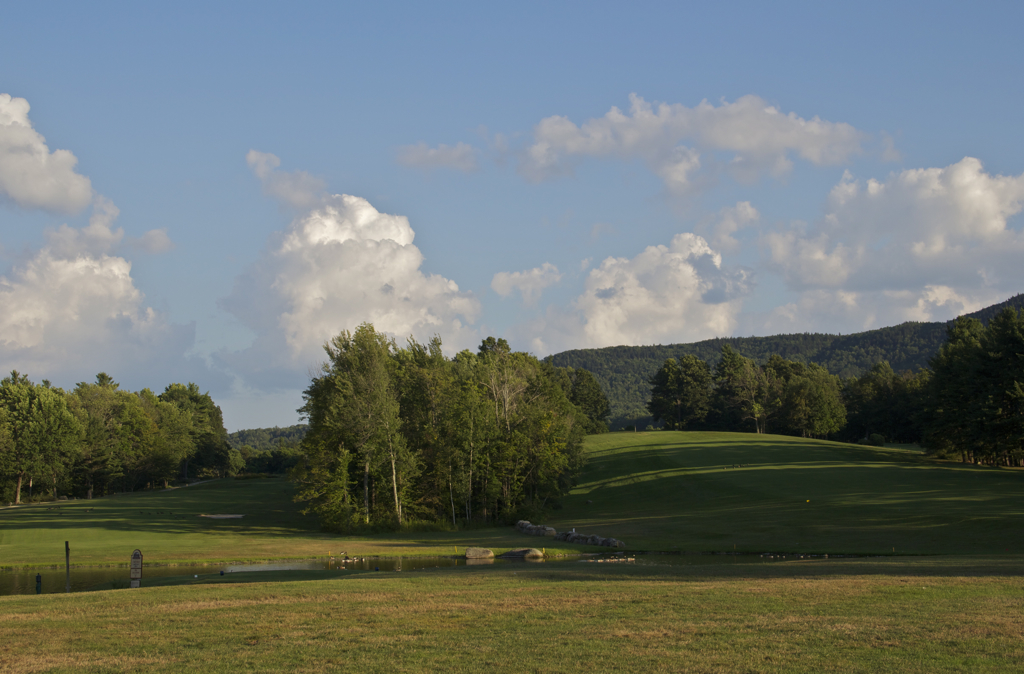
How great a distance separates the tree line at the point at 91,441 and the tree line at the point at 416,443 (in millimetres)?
49719

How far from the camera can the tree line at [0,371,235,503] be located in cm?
8000

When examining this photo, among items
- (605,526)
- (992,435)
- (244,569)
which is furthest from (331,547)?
(992,435)

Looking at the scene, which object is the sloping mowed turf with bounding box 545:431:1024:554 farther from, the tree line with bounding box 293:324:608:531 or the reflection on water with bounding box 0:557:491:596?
the reflection on water with bounding box 0:557:491:596

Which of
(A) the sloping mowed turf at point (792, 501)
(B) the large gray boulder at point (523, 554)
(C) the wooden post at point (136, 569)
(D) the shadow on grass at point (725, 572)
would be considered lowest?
(A) the sloping mowed turf at point (792, 501)

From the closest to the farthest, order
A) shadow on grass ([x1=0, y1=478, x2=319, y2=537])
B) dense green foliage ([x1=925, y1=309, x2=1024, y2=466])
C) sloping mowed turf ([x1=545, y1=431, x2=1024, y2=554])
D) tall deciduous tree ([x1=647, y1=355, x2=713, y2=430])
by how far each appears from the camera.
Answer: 1. sloping mowed turf ([x1=545, y1=431, x2=1024, y2=554])
2. shadow on grass ([x1=0, y1=478, x2=319, y2=537])
3. dense green foliage ([x1=925, y1=309, x2=1024, y2=466])
4. tall deciduous tree ([x1=647, y1=355, x2=713, y2=430])

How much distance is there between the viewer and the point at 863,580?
54.0 feet

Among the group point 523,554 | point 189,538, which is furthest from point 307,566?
point 189,538

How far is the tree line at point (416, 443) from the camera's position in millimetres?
44375

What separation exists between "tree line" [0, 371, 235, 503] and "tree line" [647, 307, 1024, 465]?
8481 cm

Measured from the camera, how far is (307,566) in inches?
1121

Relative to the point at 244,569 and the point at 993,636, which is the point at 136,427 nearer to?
the point at 244,569

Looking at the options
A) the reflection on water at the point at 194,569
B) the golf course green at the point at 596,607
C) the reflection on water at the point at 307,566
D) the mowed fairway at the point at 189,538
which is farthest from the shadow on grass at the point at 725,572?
the mowed fairway at the point at 189,538

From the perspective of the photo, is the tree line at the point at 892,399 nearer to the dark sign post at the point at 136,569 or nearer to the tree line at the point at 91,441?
the dark sign post at the point at 136,569

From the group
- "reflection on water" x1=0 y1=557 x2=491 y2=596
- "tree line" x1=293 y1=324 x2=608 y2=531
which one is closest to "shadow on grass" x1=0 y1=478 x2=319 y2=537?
"tree line" x1=293 y1=324 x2=608 y2=531
